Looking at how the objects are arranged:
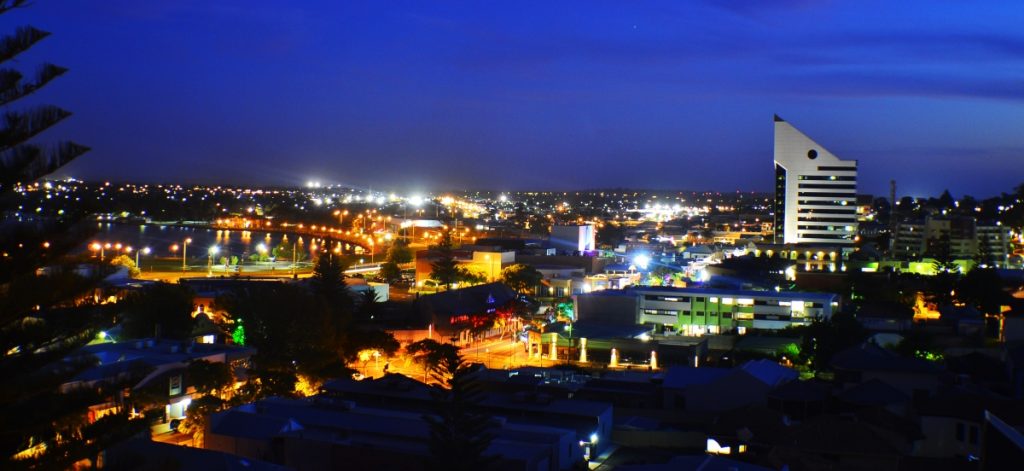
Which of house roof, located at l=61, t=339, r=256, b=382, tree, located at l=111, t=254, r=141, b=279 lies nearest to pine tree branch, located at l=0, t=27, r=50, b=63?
house roof, located at l=61, t=339, r=256, b=382

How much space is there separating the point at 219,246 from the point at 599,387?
115 ft

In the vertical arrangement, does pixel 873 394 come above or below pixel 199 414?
above

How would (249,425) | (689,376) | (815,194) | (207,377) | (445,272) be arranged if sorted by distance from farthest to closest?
1. (815,194)
2. (445,272)
3. (689,376)
4. (207,377)
5. (249,425)

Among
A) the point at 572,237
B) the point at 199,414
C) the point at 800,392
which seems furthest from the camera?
the point at 572,237

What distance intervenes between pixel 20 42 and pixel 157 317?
9.73 m

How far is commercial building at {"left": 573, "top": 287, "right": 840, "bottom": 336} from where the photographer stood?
14.3m

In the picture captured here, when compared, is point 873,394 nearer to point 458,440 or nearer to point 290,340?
point 458,440

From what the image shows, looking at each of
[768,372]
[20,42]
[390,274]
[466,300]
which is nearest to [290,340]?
[768,372]

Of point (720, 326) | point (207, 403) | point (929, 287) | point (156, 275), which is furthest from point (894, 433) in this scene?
point (156, 275)

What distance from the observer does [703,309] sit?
14.6 m

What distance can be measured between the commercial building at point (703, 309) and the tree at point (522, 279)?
3984 millimetres

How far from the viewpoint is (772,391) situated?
26.7ft

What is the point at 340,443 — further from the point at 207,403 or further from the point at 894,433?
the point at 894,433

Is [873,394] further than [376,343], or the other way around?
[376,343]
